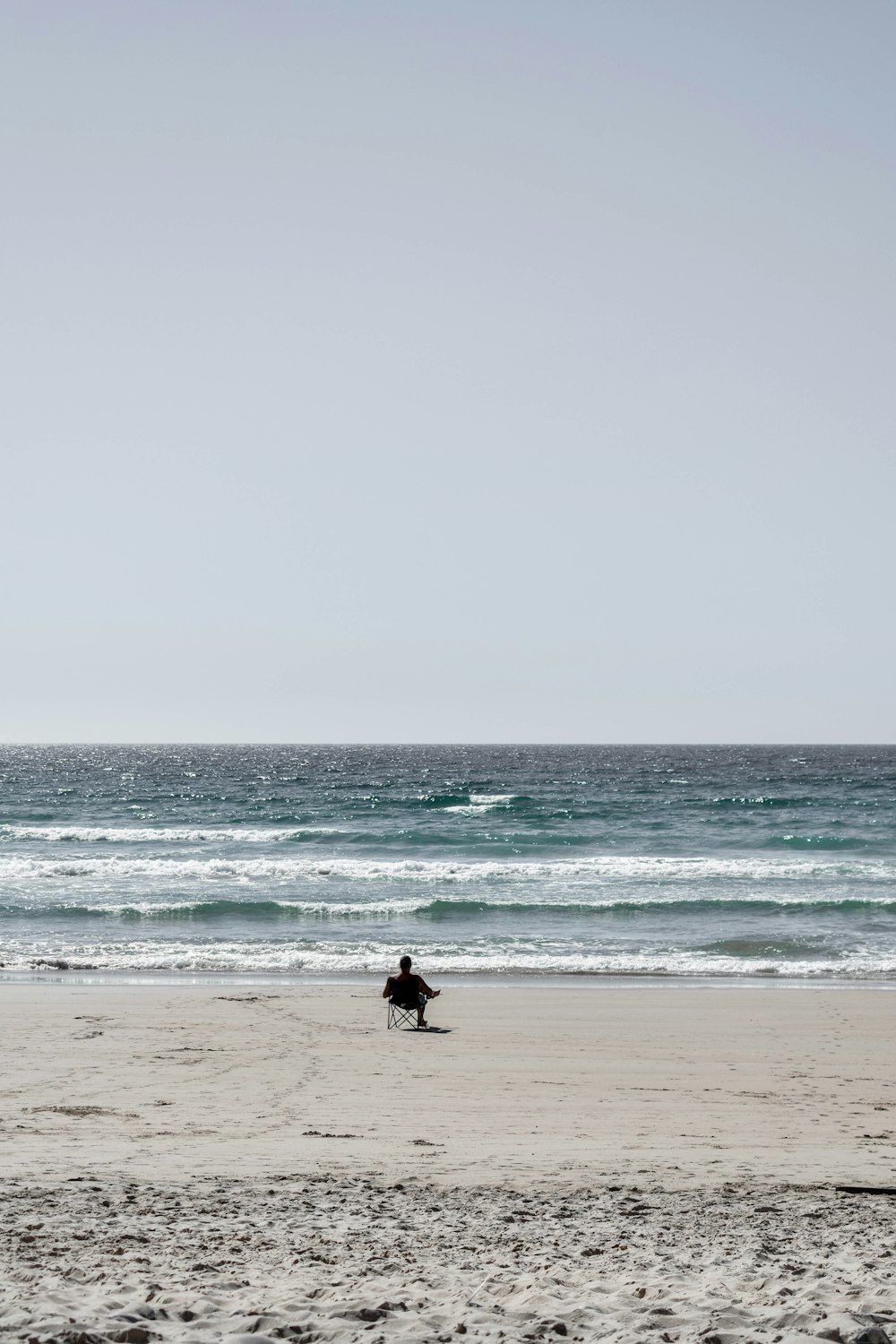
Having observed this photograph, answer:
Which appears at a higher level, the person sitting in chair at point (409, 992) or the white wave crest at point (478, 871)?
the person sitting in chair at point (409, 992)

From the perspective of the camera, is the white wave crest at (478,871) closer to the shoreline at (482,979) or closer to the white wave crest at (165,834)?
the white wave crest at (165,834)

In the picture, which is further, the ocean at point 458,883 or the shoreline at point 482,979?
the ocean at point 458,883

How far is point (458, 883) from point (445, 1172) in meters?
20.4

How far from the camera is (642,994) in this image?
15109 millimetres

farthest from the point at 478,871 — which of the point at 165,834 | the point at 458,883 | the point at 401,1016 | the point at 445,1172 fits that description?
the point at 445,1172

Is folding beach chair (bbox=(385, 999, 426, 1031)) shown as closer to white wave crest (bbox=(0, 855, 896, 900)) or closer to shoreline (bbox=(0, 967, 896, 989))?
shoreline (bbox=(0, 967, 896, 989))

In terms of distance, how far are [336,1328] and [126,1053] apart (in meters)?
7.65

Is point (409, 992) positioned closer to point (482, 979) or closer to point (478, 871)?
point (482, 979)

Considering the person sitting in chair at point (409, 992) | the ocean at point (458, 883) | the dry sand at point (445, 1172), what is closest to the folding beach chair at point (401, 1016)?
the person sitting in chair at point (409, 992)

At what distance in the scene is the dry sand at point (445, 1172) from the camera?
4547mm

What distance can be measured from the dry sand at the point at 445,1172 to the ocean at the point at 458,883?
14.3 feet

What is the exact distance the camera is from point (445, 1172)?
7.11m

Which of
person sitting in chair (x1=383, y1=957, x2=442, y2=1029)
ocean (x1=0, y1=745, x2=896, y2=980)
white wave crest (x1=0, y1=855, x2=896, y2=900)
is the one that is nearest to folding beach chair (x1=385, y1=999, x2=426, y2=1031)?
person sitting in chair (x1=383, y1=957, x2=442, y2=1029)

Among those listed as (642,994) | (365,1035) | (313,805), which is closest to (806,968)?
(642,994)
